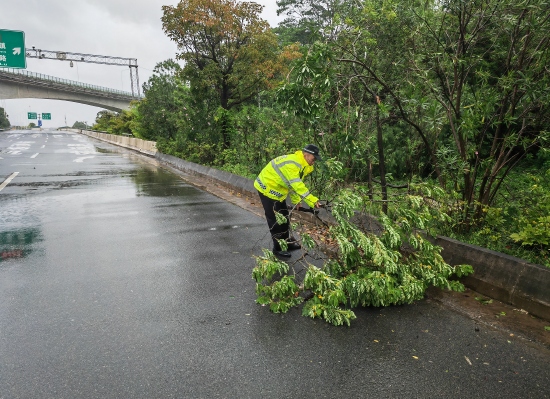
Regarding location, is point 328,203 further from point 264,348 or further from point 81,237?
point 81,237

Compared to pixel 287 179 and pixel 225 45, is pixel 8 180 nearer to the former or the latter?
pixel 225 45

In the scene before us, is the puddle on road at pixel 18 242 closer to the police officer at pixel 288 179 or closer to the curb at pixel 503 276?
the police officer at pixel 288 179

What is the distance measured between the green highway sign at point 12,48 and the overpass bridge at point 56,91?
19.7 metres

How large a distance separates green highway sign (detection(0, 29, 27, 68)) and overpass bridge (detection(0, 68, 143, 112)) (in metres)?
19.7

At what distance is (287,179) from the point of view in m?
5.23

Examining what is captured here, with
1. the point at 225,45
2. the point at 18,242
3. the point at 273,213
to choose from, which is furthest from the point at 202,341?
the point at 225,45

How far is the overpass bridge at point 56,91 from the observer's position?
1838 inches

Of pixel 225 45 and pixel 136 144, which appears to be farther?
pixel 136 144

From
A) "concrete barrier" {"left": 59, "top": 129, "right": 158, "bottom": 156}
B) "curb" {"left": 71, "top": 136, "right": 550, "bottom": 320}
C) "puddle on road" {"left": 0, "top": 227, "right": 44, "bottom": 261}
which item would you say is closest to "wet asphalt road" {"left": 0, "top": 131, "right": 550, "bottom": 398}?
"puddle on road" {"left": 0, "top": 227, "right": 44, "bottom": 261}

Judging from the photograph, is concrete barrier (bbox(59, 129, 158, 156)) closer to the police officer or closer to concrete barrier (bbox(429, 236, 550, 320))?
the police officer

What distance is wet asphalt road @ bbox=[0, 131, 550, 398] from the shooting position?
2.78 m

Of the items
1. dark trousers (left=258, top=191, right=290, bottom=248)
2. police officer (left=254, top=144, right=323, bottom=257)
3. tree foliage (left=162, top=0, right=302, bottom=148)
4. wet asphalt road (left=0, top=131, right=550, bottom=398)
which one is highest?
tree foliage (left=162, top=0, right=302, bottom=148)

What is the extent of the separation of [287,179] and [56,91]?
60640 mm

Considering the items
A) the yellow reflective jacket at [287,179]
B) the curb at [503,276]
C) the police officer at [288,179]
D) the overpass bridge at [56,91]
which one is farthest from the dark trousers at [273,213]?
the overpass bridge at [56,91]
